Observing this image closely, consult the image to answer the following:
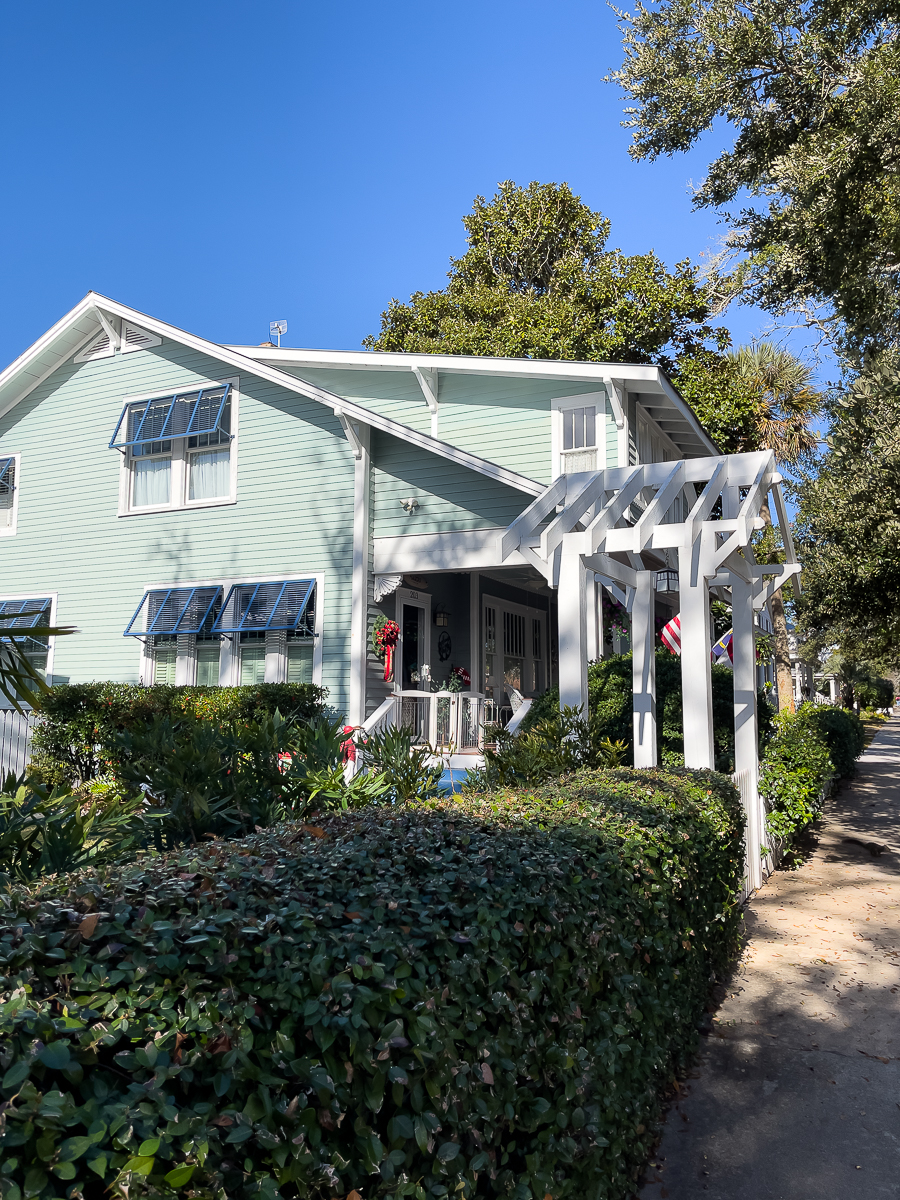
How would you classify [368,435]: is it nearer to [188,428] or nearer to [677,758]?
[188,428]

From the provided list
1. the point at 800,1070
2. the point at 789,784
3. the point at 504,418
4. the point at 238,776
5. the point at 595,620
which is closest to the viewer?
the point at 800,1070

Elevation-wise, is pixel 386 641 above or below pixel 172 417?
below

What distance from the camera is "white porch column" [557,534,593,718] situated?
24.1ft

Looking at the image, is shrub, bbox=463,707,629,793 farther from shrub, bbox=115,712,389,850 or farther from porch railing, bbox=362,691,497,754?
porch railing, bbox=362,691,497,754

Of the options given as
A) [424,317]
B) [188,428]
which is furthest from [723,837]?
[424,317]

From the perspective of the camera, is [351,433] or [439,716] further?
[439,716]

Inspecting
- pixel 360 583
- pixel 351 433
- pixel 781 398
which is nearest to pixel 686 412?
pixel 351 433

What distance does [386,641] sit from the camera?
43.7 feet

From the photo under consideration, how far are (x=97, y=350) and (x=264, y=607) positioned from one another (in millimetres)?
6503

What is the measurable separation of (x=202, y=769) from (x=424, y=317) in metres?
26.7

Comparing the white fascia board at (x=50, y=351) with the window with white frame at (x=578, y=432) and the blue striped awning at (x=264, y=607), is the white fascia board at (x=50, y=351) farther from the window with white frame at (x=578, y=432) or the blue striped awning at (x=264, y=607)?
the window with white frame at (x=578, y=432)

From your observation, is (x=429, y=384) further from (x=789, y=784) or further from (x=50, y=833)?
(x=50, y=833)

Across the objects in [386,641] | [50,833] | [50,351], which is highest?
[50,351]

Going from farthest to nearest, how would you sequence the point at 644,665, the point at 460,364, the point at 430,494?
1. the point at 460,364
2. the point at 430,494
3. the point at 644,665
